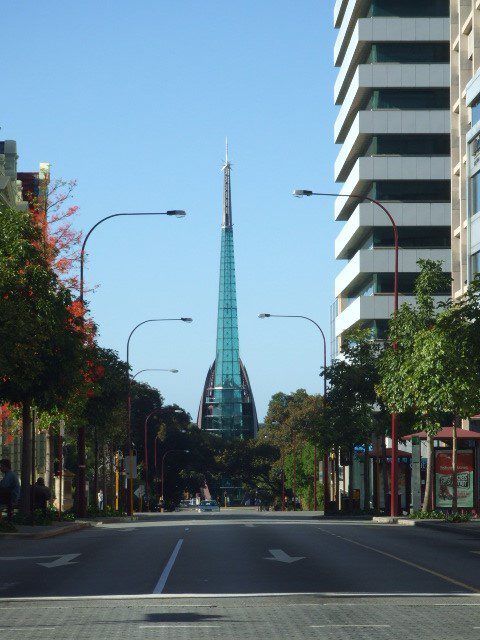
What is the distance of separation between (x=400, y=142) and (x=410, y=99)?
10.0ft

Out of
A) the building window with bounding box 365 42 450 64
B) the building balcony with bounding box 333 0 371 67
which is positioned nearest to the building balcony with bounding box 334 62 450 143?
the building window with bounding box 365 42 450 64

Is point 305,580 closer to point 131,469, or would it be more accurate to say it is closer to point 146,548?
point 146,548

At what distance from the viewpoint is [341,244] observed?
323ft

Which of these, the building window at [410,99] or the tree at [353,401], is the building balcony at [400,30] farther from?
the tree at [353,401]

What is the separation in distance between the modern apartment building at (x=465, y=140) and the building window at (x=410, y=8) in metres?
21.5

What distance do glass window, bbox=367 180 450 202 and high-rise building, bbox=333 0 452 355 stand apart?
0.07m

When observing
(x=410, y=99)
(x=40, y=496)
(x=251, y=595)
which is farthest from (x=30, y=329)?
(x=410, y=99)

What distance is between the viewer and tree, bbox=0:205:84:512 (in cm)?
3367

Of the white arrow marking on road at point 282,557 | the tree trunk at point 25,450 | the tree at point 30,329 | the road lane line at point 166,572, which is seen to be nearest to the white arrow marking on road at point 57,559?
the road lane line at point 166,572

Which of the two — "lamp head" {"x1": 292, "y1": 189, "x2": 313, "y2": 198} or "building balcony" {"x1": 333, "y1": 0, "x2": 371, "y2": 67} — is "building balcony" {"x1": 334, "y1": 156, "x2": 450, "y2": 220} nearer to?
"building balcony" {"x1": 333, "y1": 0, "x2": 371, "y2": 67}

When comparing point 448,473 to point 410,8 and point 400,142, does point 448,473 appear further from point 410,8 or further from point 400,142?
point 410,8

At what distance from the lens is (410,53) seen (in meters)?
91.0

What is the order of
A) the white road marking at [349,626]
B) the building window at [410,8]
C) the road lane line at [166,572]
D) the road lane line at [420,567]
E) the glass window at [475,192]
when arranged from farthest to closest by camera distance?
1. the building window at [410,8]
2. the glass window at [475,192]
3. the road lane line at [420,567]
4. the road lane line at [166,572]
5. the white road marking at [349,626]

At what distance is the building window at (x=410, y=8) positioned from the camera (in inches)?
3533
